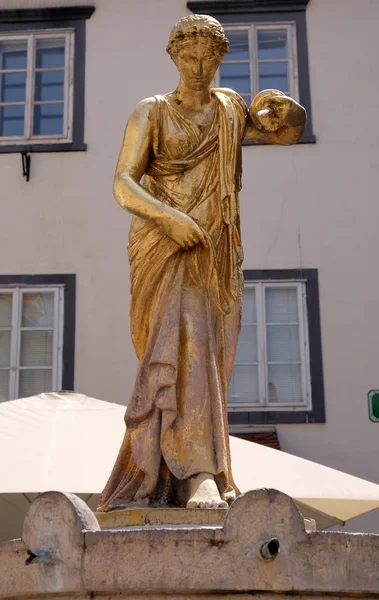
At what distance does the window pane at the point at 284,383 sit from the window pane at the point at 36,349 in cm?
216

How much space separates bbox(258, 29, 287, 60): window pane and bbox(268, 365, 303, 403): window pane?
11.0ft

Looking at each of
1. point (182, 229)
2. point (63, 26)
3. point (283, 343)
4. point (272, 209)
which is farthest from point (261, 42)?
point (182, 229)

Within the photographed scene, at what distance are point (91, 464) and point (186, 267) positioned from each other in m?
3.29

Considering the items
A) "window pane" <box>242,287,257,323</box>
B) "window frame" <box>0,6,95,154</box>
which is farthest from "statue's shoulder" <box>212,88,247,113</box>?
"window frame" <box>0,6,95,154</box>

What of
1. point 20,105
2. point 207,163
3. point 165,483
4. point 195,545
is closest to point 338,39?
point 20,105

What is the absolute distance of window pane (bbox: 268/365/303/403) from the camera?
12.7 m

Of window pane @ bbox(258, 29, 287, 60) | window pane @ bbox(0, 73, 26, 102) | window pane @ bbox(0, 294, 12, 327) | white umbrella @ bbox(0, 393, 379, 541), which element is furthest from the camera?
window pane @ bbox(0, 73, 26, 102)

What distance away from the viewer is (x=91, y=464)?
8.78m

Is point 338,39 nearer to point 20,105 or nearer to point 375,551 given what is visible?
point 20,105

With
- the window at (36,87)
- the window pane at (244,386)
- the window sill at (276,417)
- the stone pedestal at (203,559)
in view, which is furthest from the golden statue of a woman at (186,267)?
the window at (36,87)

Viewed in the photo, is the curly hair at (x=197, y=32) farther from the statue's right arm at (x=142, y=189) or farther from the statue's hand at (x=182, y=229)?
the statue's hand at (x=182, y=229)

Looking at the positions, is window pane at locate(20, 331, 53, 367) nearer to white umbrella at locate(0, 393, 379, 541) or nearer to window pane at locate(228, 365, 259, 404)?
window pane at locate(228, 365, 259, 404)

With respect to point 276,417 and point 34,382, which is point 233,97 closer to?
point 276,417

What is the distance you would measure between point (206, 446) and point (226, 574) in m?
1.03
